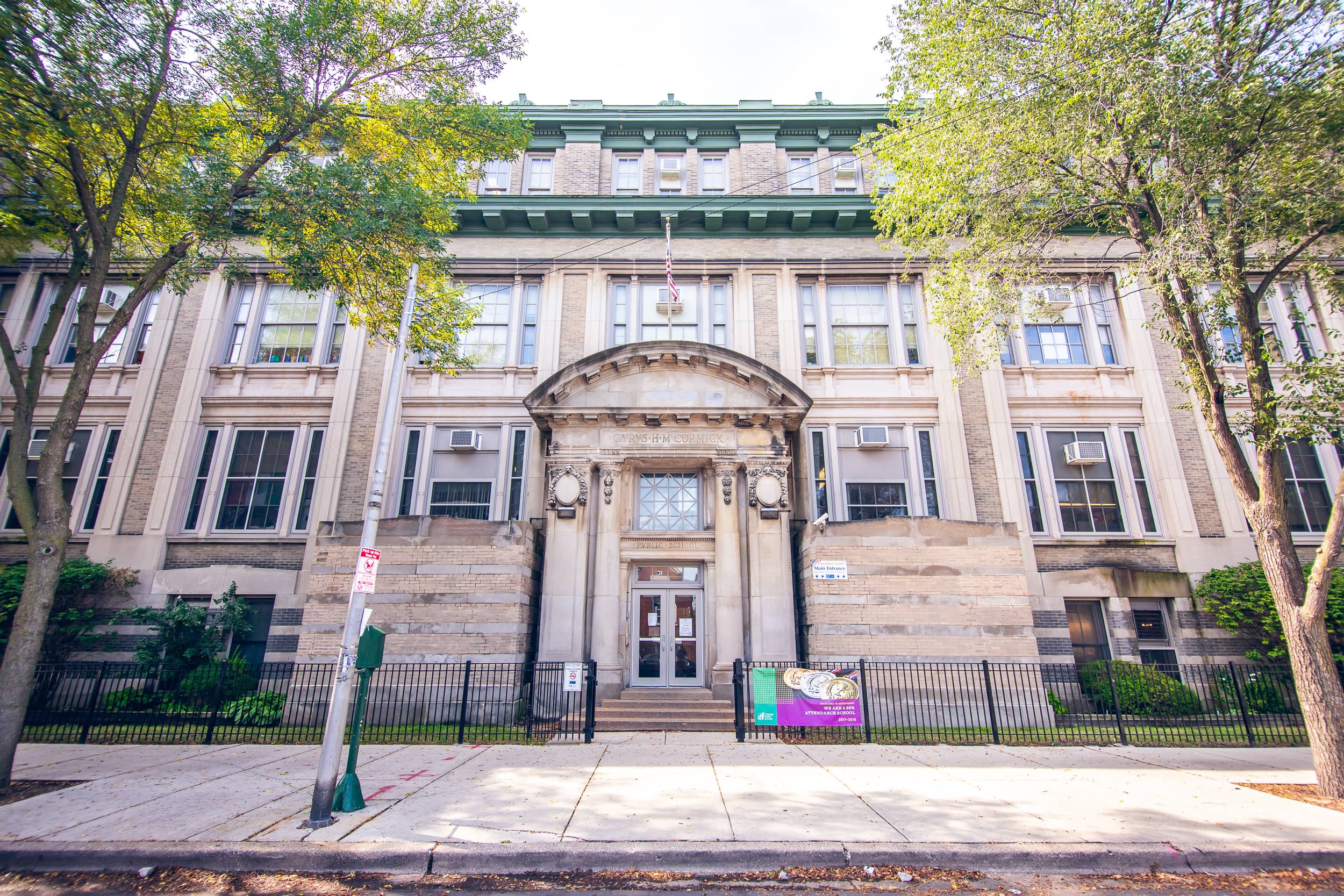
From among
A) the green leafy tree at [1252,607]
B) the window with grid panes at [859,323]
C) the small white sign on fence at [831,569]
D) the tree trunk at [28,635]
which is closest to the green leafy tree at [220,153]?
the tree trunk at [28,635]

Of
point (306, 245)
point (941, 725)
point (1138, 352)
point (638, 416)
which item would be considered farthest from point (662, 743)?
point (1138, 352)

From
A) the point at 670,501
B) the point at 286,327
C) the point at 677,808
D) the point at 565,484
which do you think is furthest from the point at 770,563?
the point at 286,327

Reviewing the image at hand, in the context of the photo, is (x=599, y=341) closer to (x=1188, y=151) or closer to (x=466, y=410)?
(x=466, y=410)

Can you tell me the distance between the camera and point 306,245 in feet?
35.9

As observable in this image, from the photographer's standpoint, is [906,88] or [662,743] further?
[906,88]

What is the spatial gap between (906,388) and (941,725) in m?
9.27

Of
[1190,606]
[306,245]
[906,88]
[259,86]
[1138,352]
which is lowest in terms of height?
[1190,606]

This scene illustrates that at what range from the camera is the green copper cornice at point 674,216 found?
61.1ft

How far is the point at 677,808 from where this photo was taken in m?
6.81

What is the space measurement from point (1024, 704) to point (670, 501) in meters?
9.03

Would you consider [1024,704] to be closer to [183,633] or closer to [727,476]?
[727,476]

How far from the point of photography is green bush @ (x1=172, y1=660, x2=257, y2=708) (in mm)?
13812

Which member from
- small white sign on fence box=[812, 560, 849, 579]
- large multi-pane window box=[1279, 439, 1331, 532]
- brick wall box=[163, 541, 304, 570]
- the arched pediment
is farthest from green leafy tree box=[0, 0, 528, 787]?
large multi-pane window box=[1279, 439, 1331, 532]

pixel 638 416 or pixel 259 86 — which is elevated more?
pixel 259 86
